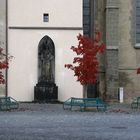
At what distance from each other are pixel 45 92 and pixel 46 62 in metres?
2.20

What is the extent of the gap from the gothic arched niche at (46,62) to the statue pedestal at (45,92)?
52cm

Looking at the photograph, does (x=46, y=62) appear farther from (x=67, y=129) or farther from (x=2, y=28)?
(x=67, y=129)

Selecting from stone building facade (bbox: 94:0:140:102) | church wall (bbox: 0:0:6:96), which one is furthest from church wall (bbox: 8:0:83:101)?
stone building facade (bbox: 94:0:140:102)

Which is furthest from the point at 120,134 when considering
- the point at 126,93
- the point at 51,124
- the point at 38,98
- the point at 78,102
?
the point at 126,93

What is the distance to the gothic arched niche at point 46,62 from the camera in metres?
36.4

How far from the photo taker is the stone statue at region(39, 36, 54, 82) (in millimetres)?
36406

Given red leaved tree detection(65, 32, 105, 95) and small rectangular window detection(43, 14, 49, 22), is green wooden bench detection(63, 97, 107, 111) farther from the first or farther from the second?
small rectangular window detection(43, 14, 49, 22)

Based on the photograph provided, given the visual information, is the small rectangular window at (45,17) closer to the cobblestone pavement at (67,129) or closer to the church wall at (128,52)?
the church wall at (128,52)

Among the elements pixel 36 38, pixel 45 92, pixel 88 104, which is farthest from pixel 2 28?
pixel 88 104

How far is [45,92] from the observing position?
35.4 meters

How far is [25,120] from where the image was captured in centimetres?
2278

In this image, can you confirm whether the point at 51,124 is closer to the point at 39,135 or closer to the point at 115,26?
the point at 39,135

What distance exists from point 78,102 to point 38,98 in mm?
5553

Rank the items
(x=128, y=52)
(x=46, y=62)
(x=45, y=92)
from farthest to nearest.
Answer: (x=128, y=52) < (x=46, y=62) < (x=45, y=92)
